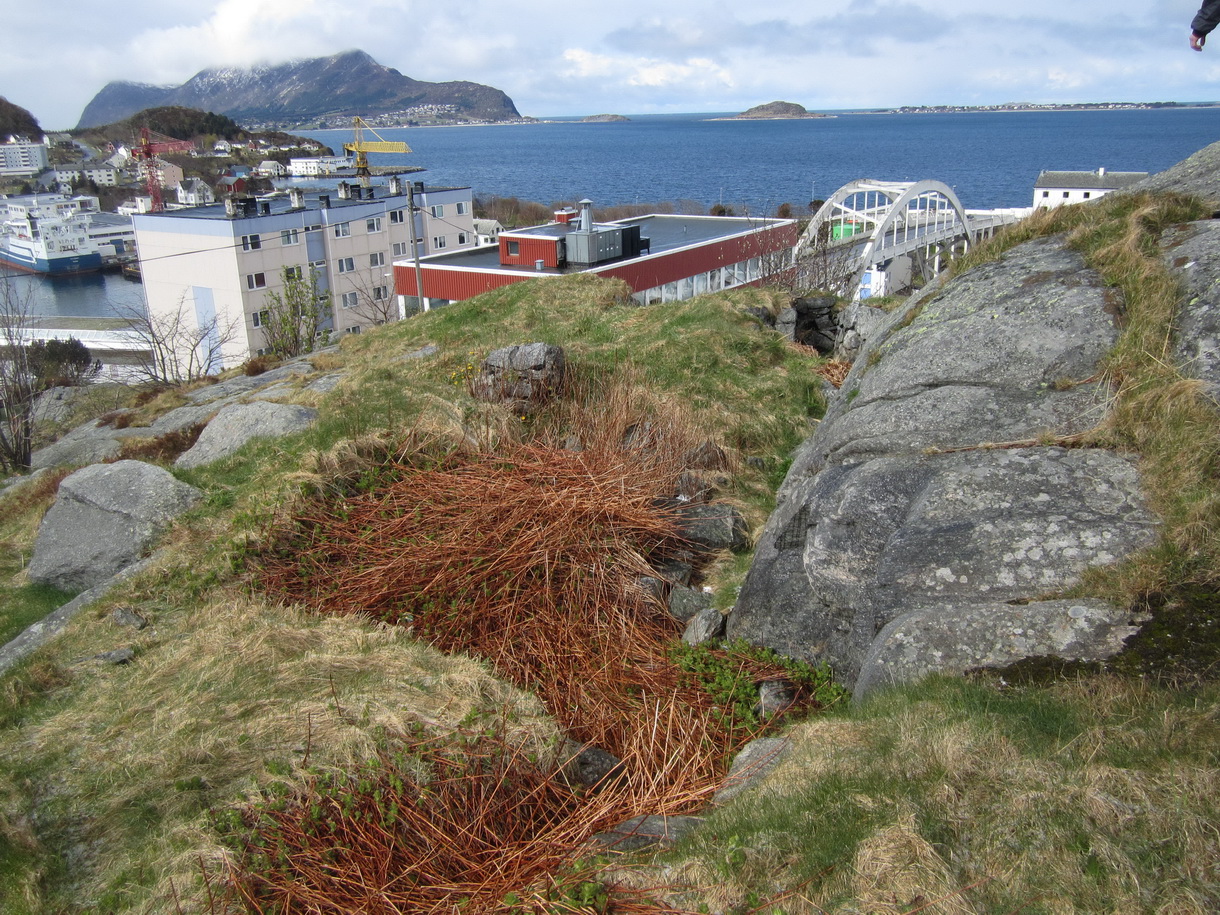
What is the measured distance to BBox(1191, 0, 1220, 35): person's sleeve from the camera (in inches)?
223

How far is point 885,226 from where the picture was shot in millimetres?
30172

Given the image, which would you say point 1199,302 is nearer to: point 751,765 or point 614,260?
point 751,765

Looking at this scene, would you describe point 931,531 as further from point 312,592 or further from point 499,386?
point 499,386

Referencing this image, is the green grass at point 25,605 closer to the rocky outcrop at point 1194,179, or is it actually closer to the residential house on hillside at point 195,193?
the rocky outcrop at point 1194,179

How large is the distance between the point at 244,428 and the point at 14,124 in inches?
8441

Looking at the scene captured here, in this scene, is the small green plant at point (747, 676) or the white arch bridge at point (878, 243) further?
the white arch bridge at point (878, 243)

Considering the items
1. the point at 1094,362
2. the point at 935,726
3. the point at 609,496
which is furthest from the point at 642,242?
the point at 935,726

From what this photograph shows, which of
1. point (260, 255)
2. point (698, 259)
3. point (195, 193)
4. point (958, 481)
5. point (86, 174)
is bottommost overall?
point (958, 481)

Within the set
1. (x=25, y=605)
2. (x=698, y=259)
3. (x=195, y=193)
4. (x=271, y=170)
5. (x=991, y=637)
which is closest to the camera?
(x=991, y=637)

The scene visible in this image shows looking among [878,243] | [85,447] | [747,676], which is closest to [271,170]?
[878,243]

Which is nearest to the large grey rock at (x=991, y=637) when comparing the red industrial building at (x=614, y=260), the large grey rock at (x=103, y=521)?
the large grey rock at (x=103, y=521)

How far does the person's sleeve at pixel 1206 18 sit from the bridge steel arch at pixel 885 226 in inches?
741

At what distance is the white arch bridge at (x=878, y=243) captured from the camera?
2658cm

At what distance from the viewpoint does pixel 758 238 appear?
3559 cm
